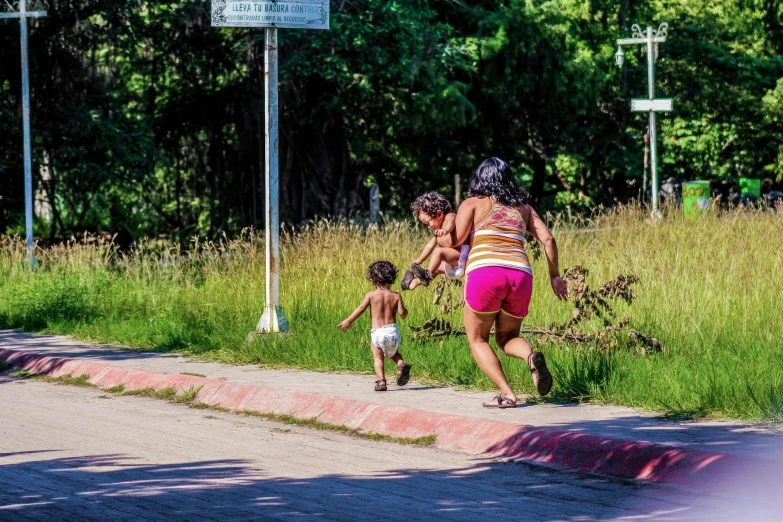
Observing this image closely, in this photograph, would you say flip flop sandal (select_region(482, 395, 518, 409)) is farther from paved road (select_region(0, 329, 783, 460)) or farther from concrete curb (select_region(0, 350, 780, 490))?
concrete curb (select_region(0, 350, 780, 490))

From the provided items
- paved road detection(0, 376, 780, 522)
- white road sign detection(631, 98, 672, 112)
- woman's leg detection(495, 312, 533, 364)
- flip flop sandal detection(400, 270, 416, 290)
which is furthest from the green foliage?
paved road detection(0, 376, 780, 522)

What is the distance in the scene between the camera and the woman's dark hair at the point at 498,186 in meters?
8.38

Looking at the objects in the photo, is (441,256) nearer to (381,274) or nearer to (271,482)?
(381,274)

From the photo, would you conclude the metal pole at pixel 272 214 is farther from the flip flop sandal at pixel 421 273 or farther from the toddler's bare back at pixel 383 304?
the flip flop sandal at pixel 421 273

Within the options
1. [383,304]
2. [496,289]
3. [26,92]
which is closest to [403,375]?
[383,304]

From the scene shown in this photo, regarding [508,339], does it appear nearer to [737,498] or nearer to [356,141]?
[737,498]

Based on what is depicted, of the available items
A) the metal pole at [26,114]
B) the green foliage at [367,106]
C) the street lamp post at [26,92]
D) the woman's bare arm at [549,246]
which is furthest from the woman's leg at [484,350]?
the green foliage at [367,106]

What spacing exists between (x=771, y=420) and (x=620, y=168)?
118 ft

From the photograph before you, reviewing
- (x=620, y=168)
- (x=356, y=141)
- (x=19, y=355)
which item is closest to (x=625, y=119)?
(x=620, y=168)

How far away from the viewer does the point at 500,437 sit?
7.69 meters

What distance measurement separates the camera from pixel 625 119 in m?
42.8

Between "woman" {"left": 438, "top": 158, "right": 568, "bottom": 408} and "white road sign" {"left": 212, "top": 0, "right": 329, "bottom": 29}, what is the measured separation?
460 centimetres

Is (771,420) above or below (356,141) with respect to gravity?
below

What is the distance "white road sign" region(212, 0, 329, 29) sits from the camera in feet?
40.5
